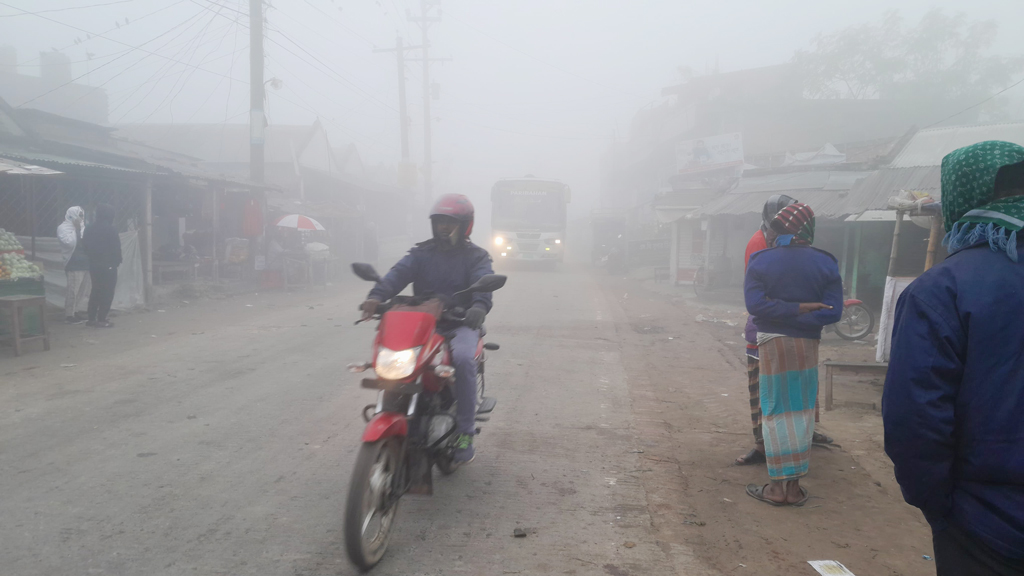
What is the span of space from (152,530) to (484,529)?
172 centimetres

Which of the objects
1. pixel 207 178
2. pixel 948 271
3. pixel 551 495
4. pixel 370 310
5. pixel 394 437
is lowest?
pixel 551 495

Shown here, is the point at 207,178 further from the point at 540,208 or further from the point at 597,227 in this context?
the point at 597,227

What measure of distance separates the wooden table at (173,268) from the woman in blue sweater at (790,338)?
1428cm

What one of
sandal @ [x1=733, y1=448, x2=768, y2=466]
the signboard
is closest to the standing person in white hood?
sandal @ [x1=733, y1=448, x2=768, y2=466]

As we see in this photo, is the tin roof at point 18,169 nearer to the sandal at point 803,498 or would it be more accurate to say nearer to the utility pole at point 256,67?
the utility pole at point 256,67

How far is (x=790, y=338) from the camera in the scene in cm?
398

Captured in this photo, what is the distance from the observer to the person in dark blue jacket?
1641 millimetres

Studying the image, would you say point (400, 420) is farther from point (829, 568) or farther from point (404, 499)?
point (829, 568)

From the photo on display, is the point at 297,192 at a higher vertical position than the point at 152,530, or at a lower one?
higher

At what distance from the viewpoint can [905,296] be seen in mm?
1792

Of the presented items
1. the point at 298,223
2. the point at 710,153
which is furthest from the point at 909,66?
the point at 298,223

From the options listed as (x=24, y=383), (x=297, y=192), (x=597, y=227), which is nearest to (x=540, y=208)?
(x=597, y=227)

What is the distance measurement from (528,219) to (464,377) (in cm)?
2116

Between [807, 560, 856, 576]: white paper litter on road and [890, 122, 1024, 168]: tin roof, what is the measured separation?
12307 mm
